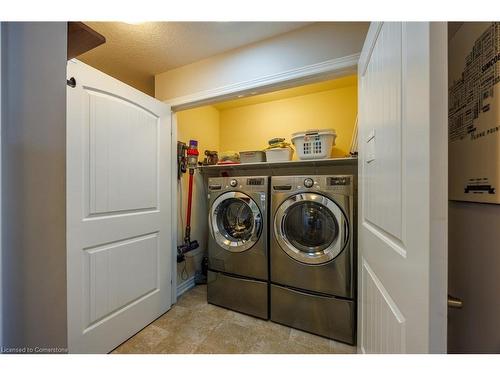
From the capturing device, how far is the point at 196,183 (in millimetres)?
2266

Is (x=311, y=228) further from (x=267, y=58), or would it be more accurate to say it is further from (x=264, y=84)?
(x=267, y=58)

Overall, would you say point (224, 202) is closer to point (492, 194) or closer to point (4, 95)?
point (4, 95)

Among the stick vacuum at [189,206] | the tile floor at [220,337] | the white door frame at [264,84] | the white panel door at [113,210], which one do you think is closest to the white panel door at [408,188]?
the white door frame at [264,84]

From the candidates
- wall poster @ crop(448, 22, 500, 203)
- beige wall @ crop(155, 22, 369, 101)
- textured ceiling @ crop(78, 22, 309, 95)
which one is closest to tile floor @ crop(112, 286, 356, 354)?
wall poster @ crop(448, 22, 500, 203)

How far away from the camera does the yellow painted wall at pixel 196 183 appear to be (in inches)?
80.4

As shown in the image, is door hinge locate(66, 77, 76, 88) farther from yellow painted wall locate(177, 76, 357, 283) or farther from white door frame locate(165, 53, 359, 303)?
yellow painted wall locate(177, 76, 357, 283)

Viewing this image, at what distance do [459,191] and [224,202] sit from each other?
147 cm

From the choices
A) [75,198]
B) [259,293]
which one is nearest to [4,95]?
[75,198]

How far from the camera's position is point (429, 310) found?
1.30 ft

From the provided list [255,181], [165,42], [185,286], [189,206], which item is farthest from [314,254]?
[165,42]

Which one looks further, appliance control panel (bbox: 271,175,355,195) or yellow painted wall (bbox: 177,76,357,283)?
yellow painted wall (bbox: 177,76,357,283)

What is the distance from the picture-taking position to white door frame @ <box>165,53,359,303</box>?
1205 mm

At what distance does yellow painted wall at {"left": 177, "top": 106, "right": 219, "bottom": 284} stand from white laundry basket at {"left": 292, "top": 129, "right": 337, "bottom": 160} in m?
1.20

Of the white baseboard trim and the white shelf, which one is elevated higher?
the white shelf
